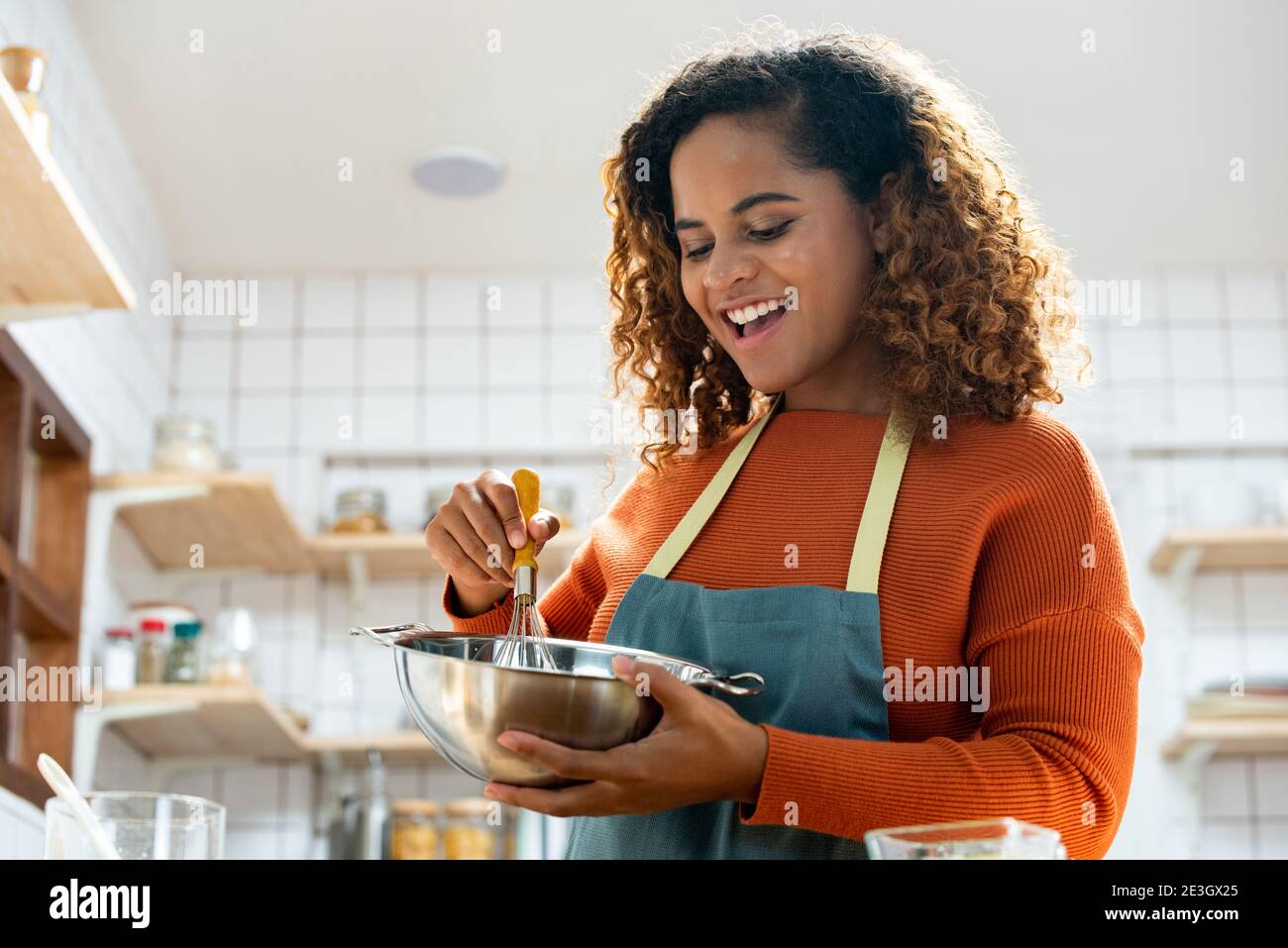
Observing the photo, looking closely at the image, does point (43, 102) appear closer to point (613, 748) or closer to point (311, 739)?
point (311, 739)

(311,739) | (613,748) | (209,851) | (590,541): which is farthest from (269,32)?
(613,748)

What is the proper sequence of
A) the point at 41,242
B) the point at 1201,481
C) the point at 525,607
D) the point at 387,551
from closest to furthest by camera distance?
1. the point at 525,607
2. the point at 41,242
3. the point at 387,551
4. the point at 1201,481

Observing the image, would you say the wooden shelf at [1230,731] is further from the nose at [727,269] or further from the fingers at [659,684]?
the fingers at [659,684]

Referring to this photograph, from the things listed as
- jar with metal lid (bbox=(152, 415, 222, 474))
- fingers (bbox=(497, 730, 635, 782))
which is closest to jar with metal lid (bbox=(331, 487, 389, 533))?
jar with metal lid (bbox=(152, 415, 222, 474))

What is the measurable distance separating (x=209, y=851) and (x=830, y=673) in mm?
431

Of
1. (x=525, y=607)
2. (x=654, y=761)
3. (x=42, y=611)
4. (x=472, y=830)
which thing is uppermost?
(x=42, y=611)

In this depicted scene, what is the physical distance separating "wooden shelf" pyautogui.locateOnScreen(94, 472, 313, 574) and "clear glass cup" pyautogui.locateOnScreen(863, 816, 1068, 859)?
2296mm

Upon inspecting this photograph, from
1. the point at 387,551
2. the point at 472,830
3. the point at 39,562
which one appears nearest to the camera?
the point at 39,562

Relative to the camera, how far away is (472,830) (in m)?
3.02

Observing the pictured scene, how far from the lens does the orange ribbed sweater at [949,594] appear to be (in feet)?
2.86

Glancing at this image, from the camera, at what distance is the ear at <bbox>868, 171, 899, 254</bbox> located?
1167mm

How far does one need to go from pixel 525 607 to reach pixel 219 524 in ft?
6.98

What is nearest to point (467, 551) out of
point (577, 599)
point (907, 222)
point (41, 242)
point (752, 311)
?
point (577, 599)

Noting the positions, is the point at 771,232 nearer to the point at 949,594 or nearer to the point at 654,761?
the point at 949,594
